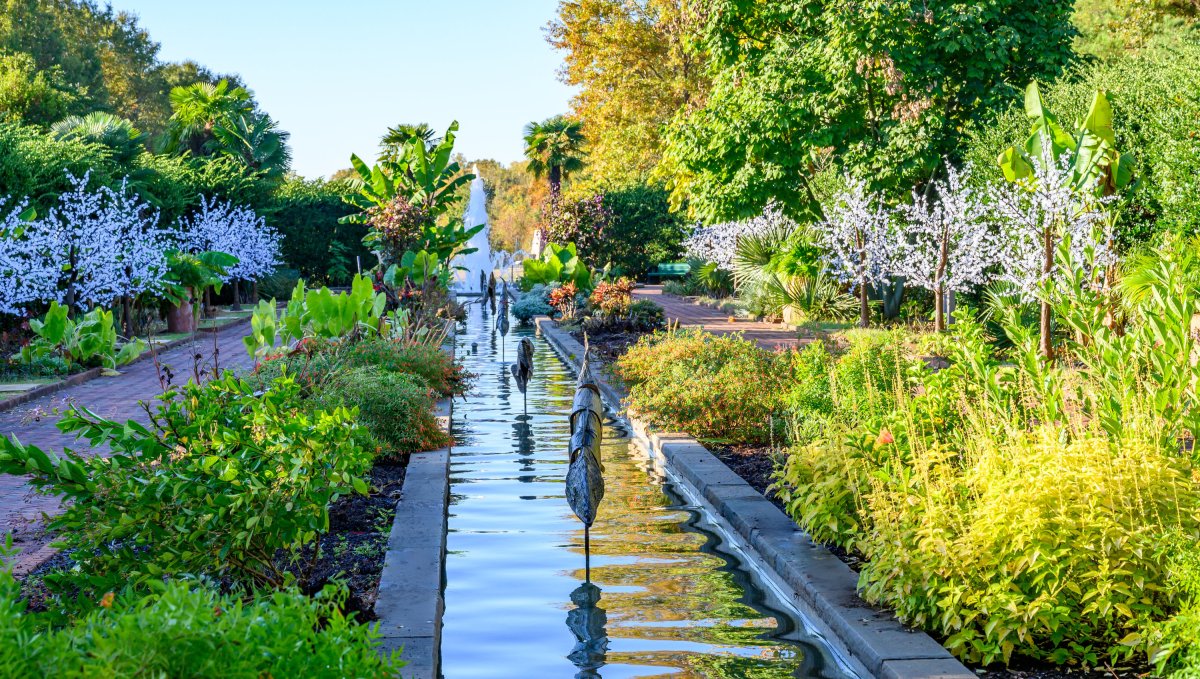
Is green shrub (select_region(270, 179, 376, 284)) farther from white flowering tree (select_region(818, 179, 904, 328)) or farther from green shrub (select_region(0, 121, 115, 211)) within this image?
white flowering tree (select_region(818, 179, 904, 328))

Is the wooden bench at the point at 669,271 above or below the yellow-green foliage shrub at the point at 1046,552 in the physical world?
above

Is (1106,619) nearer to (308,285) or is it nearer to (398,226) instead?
(398,226)

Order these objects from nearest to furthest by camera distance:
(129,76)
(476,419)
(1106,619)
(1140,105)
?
(1106,619)
(476,419)
(1140,105)
(129,76)

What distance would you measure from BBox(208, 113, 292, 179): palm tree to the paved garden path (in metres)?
15.3

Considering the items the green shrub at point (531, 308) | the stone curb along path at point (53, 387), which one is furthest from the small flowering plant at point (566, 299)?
the stone curb along path at point (53, 387)

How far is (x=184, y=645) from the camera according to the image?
115 inches

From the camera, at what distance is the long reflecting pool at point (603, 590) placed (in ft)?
18.3

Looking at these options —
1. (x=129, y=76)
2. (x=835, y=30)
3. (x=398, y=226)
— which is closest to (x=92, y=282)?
(x=398, y=226)

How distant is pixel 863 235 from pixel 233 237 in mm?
15967

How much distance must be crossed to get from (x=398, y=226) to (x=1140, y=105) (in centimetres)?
1108

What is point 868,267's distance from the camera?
19.8 meters

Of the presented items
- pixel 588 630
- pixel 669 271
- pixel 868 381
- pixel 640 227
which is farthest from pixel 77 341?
pixel 669 271

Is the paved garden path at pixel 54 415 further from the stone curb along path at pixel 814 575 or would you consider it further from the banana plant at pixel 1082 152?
the banana plant at pixel 1082 152

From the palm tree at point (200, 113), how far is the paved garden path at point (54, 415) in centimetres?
1709
